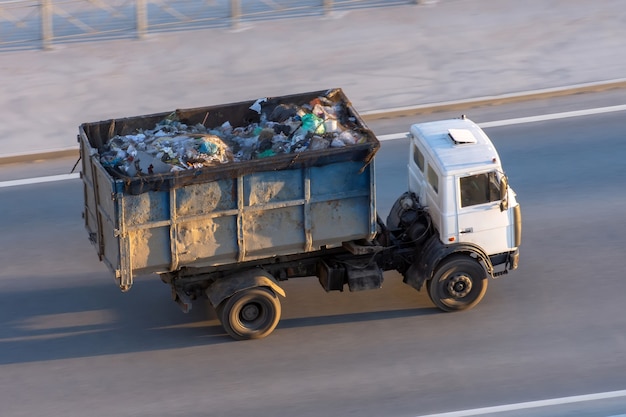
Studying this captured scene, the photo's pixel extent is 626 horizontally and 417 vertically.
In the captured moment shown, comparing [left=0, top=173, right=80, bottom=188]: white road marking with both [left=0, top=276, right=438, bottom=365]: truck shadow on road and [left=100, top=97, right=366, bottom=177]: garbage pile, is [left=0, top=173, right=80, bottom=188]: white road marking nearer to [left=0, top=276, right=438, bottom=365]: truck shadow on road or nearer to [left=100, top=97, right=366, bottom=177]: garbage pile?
[left=0, top=276, right=438, bottom=365]: truck shadow on road

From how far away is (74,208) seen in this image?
1838 centimetres

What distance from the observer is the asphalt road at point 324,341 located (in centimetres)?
1406

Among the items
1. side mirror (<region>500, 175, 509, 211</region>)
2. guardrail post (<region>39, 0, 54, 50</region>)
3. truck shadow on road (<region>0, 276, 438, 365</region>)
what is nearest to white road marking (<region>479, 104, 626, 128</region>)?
side mirror (<region>500, 175, 509, 211</region>)

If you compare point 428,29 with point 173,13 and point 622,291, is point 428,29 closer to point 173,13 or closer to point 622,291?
point 173,13

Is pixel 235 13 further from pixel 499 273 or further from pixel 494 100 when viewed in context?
pixel 499 273

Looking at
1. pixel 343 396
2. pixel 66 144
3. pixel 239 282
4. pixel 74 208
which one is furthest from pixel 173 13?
pixel 343 396

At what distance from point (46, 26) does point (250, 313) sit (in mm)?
10531

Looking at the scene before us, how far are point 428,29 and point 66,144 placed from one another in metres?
7.79

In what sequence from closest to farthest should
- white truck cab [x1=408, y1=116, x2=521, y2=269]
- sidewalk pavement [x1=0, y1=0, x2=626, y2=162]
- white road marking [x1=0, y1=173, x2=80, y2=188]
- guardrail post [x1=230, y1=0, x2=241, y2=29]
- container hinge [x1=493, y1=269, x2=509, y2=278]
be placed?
white truck cab [x1=408, y1=116, x2=521, y2=269]
container hinge [x1=493, y1=269, x2=509, y2=278]
white road marking [x1=0, y1=173, x2=80, y2=188]
sidewalk pavement [x1=0, y1=0, x2=626, y2=162]
guardrail post [x1=230, y1=0, x2=241, y2=29]

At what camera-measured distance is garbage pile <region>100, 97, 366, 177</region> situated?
46.2 feet

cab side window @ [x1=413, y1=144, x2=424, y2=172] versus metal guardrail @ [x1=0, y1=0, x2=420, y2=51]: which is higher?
metal guardrail @ [x1=0, y1=0, x2=420, y2=51]

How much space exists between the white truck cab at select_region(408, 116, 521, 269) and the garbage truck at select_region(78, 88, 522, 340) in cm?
2

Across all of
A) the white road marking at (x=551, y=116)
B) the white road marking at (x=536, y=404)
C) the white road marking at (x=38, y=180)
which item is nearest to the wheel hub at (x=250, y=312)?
the white road marking at (x=536, y=404)

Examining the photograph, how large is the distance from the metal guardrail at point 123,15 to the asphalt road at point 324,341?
6280mm
